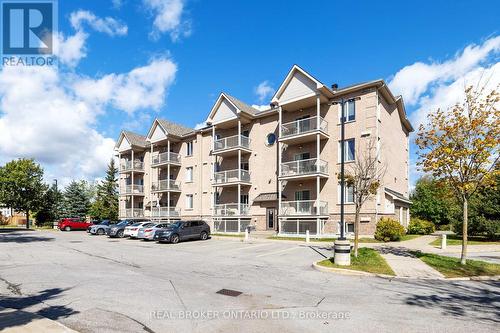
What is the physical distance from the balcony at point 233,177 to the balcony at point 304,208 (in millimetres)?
5048

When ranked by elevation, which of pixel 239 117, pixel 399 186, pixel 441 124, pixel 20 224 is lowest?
pixel 20 224

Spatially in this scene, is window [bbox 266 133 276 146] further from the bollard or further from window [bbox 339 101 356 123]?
the bollard

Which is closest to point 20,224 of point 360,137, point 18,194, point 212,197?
point 18,194

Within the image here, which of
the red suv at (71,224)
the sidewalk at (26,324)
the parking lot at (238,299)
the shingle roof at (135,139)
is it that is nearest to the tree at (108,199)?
the red suv at (71,224)

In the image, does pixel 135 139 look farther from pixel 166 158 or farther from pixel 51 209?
pixel 51 209

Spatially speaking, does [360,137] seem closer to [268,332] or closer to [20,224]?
[268,332]

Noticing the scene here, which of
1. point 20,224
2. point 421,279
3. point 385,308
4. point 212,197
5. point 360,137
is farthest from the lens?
point 20,224

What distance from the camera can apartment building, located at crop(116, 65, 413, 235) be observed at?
24.5 m

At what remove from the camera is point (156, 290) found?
8812mm

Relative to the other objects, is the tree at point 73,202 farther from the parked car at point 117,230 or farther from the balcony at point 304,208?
the balcony at point 304,208

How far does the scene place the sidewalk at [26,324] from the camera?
18.3ft

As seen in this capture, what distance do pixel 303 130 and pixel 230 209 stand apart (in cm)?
1053

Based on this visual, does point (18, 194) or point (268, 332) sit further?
point (18, 194)

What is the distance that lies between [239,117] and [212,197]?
368 inches
